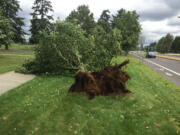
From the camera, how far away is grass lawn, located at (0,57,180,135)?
3748 mm

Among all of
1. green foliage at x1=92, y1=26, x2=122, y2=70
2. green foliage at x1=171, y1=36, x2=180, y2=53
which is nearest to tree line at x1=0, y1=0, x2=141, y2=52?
green foliage at x1=92, y1=26, x2=122, y2=70

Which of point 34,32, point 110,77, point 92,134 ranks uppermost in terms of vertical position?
point 34,32

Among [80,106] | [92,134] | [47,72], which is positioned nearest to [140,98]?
[80,106]

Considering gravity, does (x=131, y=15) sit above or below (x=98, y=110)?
above

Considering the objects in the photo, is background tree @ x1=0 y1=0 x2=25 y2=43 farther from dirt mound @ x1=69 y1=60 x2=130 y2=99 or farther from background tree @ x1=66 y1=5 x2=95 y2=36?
dirt mound @ x1=69 y1=60 x2=130 y2=99

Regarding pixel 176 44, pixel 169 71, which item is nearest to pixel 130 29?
pixel 169 71

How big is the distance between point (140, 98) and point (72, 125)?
127 inches

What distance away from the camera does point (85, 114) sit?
451 cm

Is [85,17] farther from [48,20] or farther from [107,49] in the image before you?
[107,49]

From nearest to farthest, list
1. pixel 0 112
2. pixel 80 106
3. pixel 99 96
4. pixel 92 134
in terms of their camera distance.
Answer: pixel 92 134 < pixel 0 112 < pixel 80 106 < pixel 99 96

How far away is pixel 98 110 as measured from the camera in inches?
186

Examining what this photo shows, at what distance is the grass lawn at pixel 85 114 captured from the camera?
375 centimetres

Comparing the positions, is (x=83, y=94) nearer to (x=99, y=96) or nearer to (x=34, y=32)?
(x=99, y=96)

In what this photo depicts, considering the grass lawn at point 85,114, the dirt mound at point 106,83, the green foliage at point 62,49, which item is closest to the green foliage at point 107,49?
the green foliage at point 62,49
